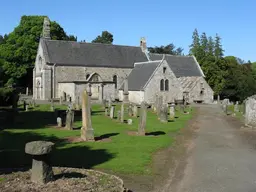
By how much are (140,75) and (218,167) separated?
37061 millimetres

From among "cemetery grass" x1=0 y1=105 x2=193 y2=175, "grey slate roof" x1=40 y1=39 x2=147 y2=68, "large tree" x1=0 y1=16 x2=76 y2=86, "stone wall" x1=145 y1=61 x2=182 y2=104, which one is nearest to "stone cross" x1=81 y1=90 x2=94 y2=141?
"cemetery grass" x1=0 y1=105 x2=193 y2=175

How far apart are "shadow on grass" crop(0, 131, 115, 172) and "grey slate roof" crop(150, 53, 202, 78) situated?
134ft

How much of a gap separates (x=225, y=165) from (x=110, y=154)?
439 centimetres

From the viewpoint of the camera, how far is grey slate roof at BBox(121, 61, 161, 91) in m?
45.2

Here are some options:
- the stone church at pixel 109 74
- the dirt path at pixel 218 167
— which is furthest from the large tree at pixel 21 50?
the dirt path at pixel 218 167

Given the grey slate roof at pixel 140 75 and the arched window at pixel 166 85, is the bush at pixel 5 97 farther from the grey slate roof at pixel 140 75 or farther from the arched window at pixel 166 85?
the arched window at pixel 166 85

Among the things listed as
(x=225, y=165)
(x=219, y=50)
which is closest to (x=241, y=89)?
(x=219, y=50)

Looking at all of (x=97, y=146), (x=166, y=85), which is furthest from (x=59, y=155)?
(x=166, y=85)

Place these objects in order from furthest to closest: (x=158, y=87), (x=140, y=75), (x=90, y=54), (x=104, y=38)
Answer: (x=104, y=38) → (x=90, y=54) → (x=140, y=75) → (x=158, y=87)

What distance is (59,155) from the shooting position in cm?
1252

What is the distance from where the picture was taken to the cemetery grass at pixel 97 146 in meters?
11.2

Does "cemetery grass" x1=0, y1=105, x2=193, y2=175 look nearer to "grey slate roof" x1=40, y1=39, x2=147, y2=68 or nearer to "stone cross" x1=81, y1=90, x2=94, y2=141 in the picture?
"stone cross" x1=81, y1=90, x2=94, y2=141

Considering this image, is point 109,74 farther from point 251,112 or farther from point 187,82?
point 251,112

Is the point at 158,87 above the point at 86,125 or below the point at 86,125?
above
